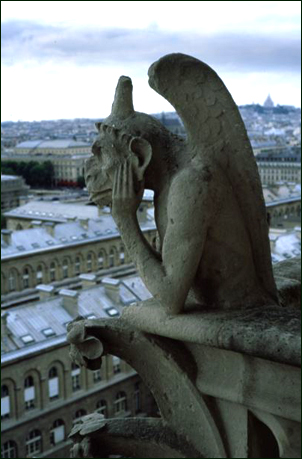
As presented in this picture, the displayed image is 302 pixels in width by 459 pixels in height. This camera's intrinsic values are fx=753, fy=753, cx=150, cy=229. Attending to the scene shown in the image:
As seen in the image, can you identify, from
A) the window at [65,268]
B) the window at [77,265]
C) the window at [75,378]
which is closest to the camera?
the window at [75,378]

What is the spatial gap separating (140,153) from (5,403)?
63.4 ft

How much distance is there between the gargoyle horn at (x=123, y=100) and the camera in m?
3.92

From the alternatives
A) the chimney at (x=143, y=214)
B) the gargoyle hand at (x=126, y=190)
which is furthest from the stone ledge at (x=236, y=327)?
the chimney at (x=143, y=214)

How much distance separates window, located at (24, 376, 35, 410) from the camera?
2244 cm

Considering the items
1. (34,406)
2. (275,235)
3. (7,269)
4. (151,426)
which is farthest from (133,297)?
(151,426)

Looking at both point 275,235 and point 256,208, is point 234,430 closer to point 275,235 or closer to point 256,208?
point 256,208

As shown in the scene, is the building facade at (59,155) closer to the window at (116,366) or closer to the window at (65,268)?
the window at (65,268)

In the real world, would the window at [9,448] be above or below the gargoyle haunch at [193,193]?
below

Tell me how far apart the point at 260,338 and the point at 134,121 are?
1.34m

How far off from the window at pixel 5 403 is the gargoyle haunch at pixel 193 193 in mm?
19017

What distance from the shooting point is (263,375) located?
10.7 ft

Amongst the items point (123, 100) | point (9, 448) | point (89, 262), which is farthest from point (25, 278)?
point (123, 100)

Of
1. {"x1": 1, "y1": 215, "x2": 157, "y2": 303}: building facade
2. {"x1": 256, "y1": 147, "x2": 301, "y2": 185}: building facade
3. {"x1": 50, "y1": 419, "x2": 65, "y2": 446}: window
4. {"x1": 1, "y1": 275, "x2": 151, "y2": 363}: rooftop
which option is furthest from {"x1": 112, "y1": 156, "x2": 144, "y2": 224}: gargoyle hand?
{"x1": 256, "y1": 147, "x2": 301, "y2": 185}: building facade

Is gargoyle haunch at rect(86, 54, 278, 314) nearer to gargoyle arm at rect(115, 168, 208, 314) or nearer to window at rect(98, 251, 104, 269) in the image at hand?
gargoyle arm at rect(115, 168, 208, 314)
